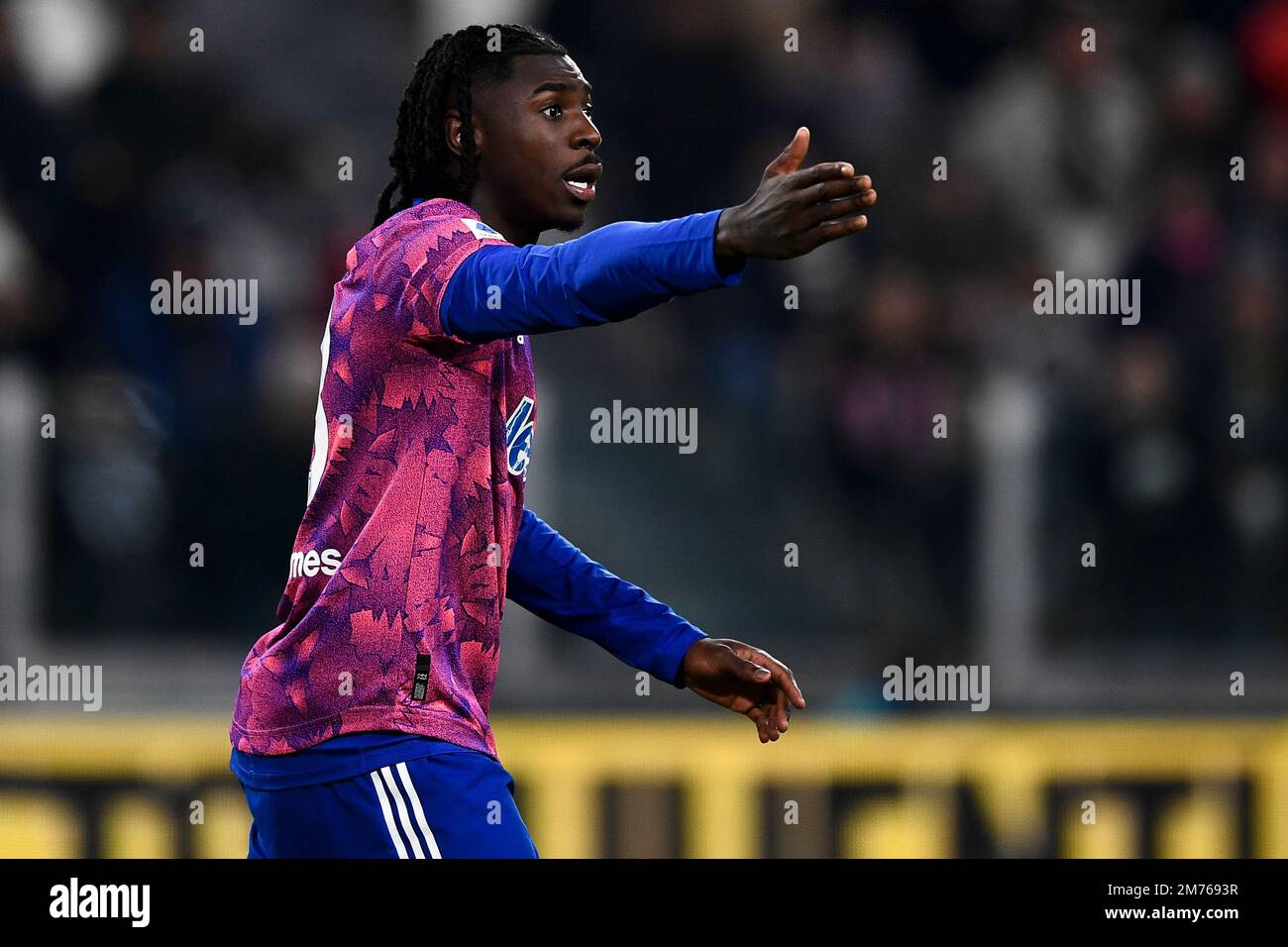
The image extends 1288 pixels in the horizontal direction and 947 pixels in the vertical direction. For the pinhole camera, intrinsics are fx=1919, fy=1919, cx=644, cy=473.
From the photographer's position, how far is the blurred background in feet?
19.2

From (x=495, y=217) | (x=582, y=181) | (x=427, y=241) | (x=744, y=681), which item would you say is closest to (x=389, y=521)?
(x=427, y=241)

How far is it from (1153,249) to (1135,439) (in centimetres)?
98

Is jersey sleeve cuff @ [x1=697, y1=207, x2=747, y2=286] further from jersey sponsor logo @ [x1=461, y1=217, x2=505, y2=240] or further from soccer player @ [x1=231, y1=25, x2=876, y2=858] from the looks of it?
jersey sponsor logo @ [x1=461, y1=217, x2=505, y2=240]

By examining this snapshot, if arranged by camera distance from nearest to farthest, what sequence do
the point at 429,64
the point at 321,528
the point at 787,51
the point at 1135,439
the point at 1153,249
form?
the point at 321,528 → the point at 429,64 → the point at 1135,439 → the point at 1153,249 → the point at 787,51

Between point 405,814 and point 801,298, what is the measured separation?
4.28m

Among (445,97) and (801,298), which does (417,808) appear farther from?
(801,298)

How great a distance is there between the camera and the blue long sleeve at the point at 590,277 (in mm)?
2605

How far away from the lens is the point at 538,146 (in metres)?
3.22

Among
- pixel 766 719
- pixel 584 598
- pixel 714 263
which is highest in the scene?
pixel 714 263

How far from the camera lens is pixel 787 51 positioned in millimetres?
7750

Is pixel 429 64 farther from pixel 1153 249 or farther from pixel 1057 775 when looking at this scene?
pixel 1153 249

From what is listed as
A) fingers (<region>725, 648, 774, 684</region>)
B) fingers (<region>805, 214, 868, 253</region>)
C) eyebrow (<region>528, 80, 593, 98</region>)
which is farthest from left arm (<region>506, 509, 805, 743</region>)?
fingers (<region>805, 214, 868, 253</region>)


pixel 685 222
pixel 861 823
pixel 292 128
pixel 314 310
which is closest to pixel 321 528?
pixel 685 222

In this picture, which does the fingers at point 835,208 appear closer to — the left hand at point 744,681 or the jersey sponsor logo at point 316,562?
the jersey sponsor logo at point 316,562
